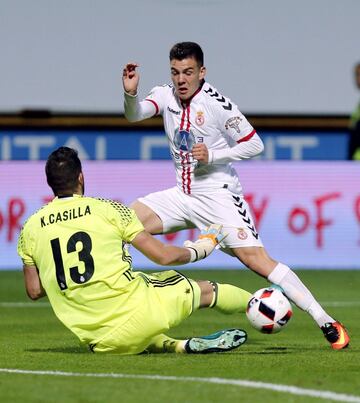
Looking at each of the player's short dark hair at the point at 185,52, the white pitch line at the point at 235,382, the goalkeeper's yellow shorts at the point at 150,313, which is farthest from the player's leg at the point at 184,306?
the player's short dark hair at the point at 185,52

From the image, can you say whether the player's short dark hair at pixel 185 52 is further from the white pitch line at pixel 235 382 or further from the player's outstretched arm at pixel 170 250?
the white pitch line at pixel 235 382

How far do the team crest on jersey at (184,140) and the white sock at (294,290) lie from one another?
3.55 feet

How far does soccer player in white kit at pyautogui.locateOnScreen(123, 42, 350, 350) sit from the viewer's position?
381 inches

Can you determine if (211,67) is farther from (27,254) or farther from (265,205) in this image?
(27,254)

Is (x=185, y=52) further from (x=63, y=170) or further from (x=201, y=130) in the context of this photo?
(x=63, y=170)

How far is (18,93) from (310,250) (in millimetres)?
5418

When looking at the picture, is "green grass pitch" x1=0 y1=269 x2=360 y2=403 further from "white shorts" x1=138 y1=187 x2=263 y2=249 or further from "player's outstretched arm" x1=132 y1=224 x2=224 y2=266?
"white shorts" x1=138 y1=187 x2=263 y2=249

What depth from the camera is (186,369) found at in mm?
7941

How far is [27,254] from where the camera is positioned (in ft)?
28.1

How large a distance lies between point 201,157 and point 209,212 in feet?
1.58

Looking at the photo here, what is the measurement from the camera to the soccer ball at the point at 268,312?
905cm

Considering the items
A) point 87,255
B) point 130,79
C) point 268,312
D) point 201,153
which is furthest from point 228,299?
point 130,79

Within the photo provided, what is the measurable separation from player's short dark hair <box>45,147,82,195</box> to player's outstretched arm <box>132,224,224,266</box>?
19.9 inches

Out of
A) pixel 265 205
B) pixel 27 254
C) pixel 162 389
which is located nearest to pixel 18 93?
pixel 265 205
